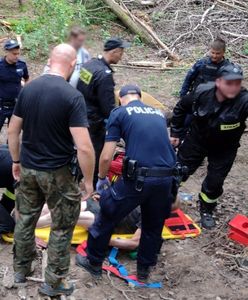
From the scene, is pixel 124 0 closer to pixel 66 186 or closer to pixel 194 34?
pixel 194 34

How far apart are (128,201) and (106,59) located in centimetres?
189

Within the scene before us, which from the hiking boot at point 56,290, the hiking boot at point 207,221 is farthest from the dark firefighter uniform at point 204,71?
the hiking boot at point 56,290

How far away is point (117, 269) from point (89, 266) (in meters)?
0.28

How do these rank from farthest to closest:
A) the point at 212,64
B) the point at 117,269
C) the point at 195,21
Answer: the point at 195,21 → the point at 212,64 → the point at 117,269

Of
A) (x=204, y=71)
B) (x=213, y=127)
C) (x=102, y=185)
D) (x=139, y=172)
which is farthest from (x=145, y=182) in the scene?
(x=204, y=71)

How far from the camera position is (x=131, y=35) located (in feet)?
40.1

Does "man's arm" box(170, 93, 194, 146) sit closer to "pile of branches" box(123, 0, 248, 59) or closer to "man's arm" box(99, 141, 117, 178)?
"man's arm" box(99, 141, 117, 178)

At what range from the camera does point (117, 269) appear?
4.70m

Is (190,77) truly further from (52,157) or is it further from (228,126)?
(52,157)

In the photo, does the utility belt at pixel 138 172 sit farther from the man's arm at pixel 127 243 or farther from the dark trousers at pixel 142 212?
the man's arm at pixel 127 243

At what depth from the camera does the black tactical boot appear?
555 centimetres

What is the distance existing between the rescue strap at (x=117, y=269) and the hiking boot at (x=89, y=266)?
2.7 inches

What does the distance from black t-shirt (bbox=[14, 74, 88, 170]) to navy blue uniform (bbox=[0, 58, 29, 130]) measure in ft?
9.50

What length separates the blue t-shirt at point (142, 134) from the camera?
4.11 m
